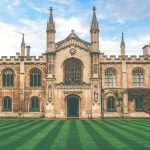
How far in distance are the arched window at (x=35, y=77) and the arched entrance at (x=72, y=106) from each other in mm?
4732

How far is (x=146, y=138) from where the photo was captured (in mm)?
20094

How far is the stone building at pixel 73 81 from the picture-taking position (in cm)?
4625

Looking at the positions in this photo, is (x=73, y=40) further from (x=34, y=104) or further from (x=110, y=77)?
(x=34, y=104)

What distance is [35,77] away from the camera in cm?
4784

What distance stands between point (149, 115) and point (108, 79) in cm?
712

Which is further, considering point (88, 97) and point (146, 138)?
point (88, 97)

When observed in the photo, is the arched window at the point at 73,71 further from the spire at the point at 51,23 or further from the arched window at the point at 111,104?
the spire at the point at 51,23

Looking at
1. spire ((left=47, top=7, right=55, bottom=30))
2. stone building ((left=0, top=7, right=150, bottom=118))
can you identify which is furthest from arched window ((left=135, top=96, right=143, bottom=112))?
spire ((left=47, top=7, right=55, bottom=30))

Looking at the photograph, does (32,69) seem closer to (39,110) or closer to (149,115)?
(39,110)

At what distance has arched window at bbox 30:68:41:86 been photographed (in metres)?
47.8

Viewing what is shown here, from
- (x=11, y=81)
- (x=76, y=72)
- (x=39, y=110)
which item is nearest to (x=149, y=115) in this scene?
(x=76, y=72)

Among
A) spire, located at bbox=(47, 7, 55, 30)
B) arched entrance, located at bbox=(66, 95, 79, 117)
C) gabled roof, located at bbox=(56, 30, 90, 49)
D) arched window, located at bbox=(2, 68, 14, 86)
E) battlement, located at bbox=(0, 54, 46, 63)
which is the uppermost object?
spire, located at bbox=(47, 7, 55, 30)

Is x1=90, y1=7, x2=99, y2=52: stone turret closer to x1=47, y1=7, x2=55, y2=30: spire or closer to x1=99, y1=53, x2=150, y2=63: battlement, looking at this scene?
x1=99, y1=53, x2=150, y2=63: battlement

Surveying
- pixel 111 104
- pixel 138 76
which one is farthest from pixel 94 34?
pixel 111 104
